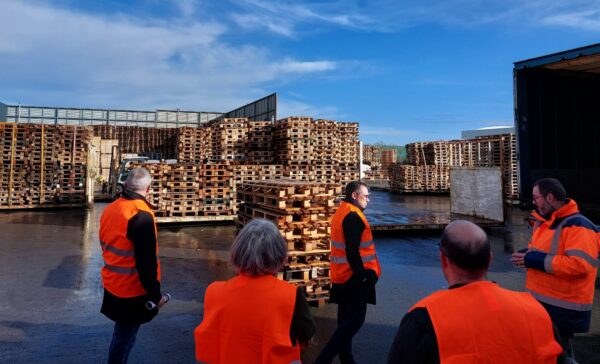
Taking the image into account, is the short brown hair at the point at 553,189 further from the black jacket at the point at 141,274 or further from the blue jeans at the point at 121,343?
the blue jeans at the point at 121,343

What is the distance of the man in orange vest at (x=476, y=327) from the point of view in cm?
147

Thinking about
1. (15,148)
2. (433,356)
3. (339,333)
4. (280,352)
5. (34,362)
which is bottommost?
(34,362)

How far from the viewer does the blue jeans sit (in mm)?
3158

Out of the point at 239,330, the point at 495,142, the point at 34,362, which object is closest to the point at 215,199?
the point at 34,362

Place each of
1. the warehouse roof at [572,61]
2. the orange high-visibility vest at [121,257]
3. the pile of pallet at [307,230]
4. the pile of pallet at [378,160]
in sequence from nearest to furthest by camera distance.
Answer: the orange high-visibility vest at [121,257], the pile of pallet at [307,230], the warehouse roof at [572,61], the pile of pallet at [378,160]

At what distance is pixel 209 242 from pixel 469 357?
993cm

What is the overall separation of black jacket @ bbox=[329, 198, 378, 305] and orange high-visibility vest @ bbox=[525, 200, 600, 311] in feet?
4.56

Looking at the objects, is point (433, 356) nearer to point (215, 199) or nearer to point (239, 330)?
point (239, 330)

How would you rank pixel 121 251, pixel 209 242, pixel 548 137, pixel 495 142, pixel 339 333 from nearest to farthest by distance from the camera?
pixel 121 251, pixel 339 333, pixel 209 242, pixel 548 137, pixel 495 142

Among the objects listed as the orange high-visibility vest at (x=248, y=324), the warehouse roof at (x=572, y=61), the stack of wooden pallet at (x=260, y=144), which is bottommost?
the orange high-visibility vest at (x=248, y=324)

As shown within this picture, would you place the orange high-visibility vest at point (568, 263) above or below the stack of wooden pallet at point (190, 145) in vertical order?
below

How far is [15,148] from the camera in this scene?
58.3ft

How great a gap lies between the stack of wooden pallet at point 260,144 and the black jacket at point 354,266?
13.7 m

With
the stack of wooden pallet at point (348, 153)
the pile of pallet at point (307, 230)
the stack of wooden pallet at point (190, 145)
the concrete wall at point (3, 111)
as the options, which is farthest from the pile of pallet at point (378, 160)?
the concrete wall at point (3, 111)
